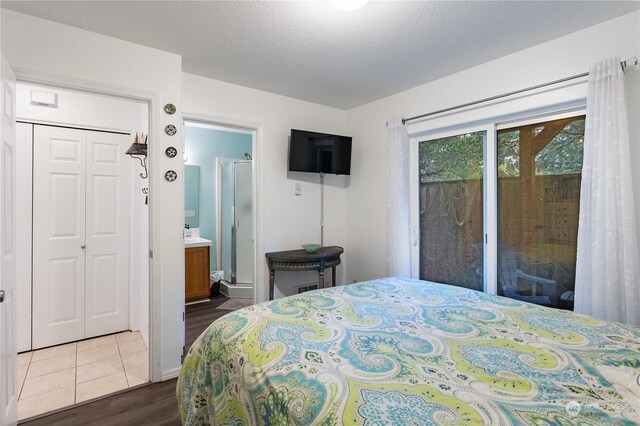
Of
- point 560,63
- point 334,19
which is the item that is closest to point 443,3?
point 334,19

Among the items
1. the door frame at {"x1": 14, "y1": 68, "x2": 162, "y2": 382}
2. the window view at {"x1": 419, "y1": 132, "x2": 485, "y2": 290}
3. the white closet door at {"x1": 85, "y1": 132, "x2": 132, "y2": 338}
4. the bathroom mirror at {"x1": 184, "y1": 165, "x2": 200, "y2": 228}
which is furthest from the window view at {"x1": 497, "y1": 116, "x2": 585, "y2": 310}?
the bathroom mirror at {"x1": 184, "y1": 165, "x2": 200, "y2": 228}

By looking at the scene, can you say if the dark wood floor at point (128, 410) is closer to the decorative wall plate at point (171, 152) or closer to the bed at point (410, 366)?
the bed at point (410, 366)

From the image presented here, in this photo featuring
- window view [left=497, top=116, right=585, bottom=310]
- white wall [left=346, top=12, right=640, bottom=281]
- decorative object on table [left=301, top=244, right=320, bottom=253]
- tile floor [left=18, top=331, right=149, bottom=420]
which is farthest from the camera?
decorative object on table [left=301, top=244, right=320, bottom=253]

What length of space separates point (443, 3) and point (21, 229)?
12.4 feet

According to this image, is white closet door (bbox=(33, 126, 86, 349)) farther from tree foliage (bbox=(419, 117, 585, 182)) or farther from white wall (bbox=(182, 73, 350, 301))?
tree foliage (bbox=(419, 117, 585, 182))

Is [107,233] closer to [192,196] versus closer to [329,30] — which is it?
[192,196]

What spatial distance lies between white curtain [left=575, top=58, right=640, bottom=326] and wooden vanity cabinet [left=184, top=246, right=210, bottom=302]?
3.94m

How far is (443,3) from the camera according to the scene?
5.94 ft

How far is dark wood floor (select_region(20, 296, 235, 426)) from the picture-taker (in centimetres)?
191

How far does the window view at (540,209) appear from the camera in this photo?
223cm

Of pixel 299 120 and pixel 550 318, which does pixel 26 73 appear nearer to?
pixel 299 120

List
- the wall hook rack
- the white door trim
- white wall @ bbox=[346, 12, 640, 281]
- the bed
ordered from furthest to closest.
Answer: the wall hook rack < white wall @ bbox=[346, 12, 640, 281] < the white door trim < the bed

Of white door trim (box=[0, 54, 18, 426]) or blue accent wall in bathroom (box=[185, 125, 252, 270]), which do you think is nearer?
white door trim (box=[0, 54, 18, 426])

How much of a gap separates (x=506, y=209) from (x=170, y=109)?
282cm
